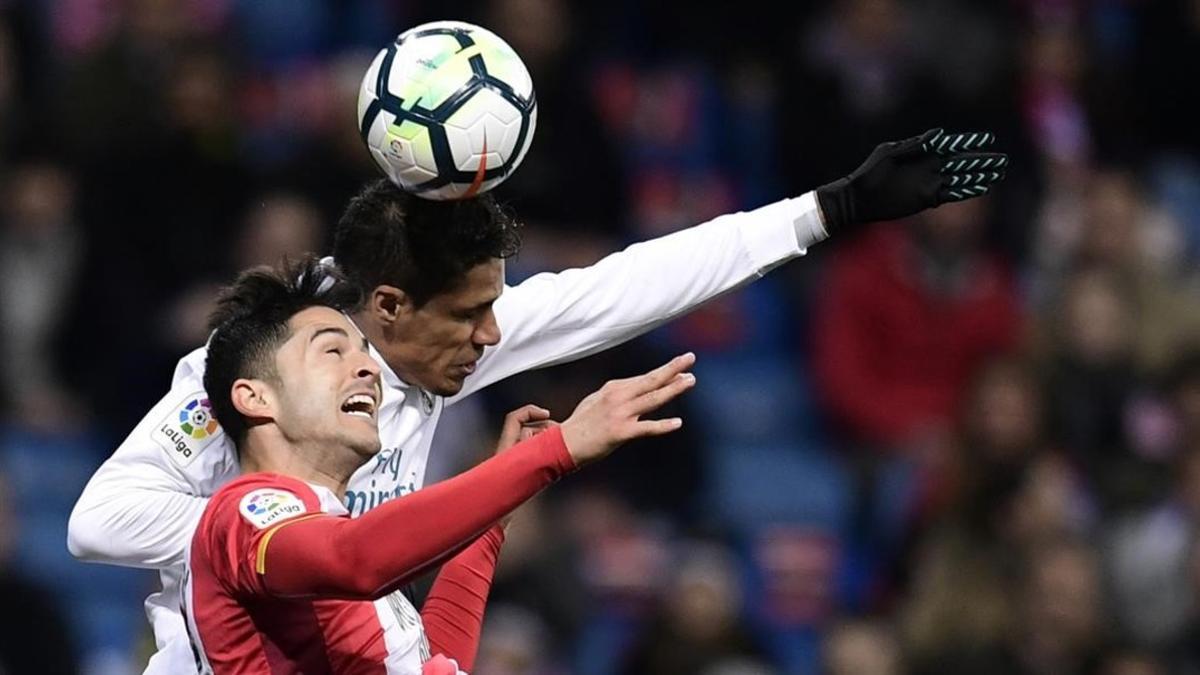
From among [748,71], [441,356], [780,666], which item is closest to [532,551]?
[780,666]

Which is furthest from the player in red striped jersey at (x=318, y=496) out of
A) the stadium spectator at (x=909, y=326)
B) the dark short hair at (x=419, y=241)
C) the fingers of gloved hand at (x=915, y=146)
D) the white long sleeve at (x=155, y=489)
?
the stadium spectator at (x=909, y=326)

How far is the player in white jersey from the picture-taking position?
5.15 m

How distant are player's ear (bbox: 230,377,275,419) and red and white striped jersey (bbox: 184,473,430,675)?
0.16m

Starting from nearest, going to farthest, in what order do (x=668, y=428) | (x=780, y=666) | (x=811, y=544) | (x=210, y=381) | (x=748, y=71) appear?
(x=668, y=428) < (x=210, y=381) < (x=780, y=666) < (x=811, y=544) < (x=748, y=71)

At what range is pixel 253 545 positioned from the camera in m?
4.47

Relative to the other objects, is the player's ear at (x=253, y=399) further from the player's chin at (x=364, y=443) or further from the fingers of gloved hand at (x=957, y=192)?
the fingers of gloved hand at (x=957, y=192)

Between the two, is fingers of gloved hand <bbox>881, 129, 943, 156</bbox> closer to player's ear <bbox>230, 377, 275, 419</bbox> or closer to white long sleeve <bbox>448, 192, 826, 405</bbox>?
white long sleeve <bbox>448, 192, 826, 405</bbox>

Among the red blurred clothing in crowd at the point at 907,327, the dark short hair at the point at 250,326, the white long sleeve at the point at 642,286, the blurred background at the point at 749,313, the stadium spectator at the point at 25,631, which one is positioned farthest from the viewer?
the red blurred clothing in crowd at the point at 907,327

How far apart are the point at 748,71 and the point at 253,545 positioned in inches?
278

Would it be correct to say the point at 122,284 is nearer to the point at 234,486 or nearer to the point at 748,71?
the point at 748,71

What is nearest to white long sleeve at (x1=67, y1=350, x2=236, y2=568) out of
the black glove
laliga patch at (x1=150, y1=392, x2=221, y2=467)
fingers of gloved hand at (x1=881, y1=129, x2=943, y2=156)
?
laliga patch at (x1=150, y1=392, x2=221, y2=467)

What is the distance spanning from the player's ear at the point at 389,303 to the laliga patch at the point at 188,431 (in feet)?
1.38

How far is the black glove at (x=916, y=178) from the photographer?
17.6 ft

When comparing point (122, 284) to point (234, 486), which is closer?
point (234, 486)
